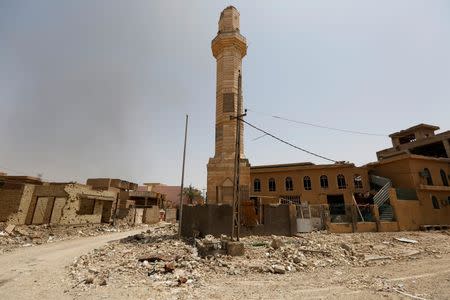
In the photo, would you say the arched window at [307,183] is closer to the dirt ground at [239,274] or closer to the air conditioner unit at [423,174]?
the air conditioner unit at [423,174]

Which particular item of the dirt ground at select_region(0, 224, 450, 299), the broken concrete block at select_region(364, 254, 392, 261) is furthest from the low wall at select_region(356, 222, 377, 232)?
the broken concrete block at select_region(364, 254, 392, 261)

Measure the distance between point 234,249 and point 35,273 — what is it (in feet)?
23.8

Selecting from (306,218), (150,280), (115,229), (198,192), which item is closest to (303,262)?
(150,280)

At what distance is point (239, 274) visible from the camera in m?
8.12

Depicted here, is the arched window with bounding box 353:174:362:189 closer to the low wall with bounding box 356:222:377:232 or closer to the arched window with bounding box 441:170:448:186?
the low wall with bounding box 356:222:377:232

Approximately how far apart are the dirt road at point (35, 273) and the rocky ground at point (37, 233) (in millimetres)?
2519

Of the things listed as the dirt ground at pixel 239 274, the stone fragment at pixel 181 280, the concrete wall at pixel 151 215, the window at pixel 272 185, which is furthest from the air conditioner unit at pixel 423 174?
the concrete wall at pixel 151 215

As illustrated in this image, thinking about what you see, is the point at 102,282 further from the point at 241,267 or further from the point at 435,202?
the point at 435,202

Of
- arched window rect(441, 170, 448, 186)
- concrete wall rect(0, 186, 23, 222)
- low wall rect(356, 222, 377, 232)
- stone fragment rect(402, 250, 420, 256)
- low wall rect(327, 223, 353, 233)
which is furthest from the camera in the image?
arched window rect(441, 170, 448, 186)

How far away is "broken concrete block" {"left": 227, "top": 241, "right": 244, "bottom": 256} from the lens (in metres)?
10.1

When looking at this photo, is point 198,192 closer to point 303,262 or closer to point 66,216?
point 66,216

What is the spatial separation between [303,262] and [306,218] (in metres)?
8.36

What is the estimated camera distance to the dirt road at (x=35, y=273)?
6.65 m

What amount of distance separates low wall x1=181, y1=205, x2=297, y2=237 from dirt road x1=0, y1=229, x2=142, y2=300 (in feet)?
19.8
